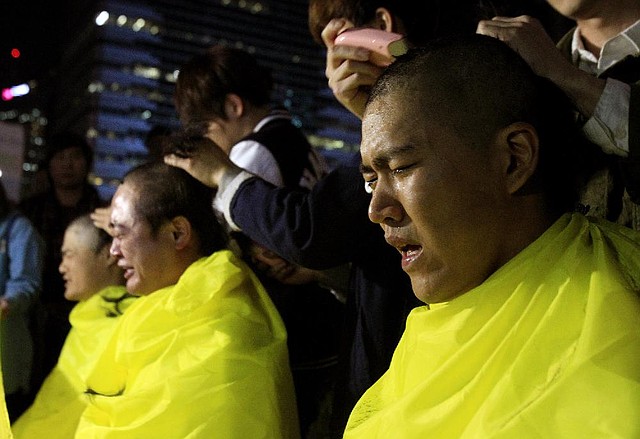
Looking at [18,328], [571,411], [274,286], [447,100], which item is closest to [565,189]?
[447,100]

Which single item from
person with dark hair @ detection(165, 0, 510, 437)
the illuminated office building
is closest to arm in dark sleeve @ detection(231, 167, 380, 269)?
person with dark hair @ detection(165, 0, 510, 437)

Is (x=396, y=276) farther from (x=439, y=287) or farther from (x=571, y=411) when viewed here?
(x=571, y=411)

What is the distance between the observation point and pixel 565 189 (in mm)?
1391

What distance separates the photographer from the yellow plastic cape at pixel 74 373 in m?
2.61

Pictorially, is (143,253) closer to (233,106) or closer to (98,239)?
(233,106)

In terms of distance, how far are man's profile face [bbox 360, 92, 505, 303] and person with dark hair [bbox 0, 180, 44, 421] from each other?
8.03 feet

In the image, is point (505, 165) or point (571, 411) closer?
point (571, 411)

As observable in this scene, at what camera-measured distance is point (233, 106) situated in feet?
8.63

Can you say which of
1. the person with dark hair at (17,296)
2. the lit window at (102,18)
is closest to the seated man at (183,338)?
the person with dark hair at (17,296)

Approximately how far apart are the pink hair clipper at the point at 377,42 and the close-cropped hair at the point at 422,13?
16 centimetres

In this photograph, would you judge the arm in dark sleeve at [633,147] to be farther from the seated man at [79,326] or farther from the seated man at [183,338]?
the seated man at [79,326]

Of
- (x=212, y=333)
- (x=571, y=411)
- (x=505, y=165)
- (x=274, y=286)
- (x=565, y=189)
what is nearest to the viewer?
(x=571, y=411)

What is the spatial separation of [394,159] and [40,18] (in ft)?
12.9

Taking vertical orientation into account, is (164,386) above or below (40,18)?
below
